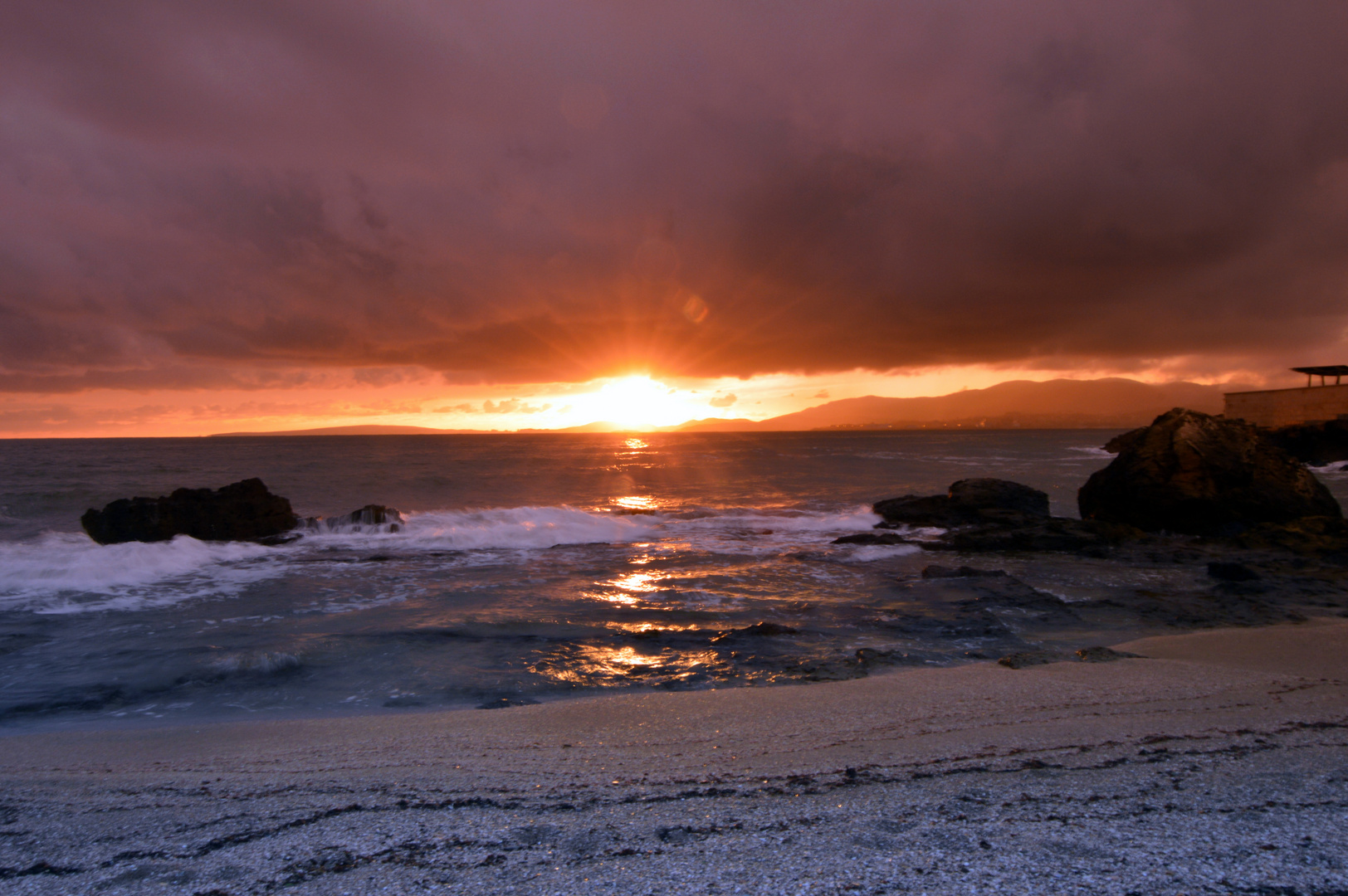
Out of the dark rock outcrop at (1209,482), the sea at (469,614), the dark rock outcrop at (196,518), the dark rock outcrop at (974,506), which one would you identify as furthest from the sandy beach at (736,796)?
the dark rock outcrop at (196,518)

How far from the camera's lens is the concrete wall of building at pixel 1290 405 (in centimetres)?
4428

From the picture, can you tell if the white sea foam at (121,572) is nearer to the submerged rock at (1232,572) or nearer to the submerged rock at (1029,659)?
the submerged rock at (1029,659)

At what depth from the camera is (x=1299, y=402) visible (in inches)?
1831

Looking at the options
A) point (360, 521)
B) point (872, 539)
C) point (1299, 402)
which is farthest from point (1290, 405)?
point (360, 521)

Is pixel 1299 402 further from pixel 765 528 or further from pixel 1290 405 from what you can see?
pixel 765 528

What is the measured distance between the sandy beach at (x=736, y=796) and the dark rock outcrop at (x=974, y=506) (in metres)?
12.0

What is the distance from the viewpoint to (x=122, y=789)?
3691 millimetres

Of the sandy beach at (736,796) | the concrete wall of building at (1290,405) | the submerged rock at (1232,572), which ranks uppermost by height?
the concrete wall of building at (1290,405)

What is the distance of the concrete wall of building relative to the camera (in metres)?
44.3

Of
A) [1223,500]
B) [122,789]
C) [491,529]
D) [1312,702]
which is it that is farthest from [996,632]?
[491,529]

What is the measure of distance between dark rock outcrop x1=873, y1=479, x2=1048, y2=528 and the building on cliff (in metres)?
37.9

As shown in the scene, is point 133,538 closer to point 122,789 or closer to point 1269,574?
point 122,789

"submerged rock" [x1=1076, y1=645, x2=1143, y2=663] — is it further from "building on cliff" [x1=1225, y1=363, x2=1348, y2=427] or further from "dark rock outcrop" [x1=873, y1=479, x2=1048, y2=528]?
"building on cliff" [x1=1225, y1=363, x2=1348, y2=427]

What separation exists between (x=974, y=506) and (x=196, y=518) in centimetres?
2056
